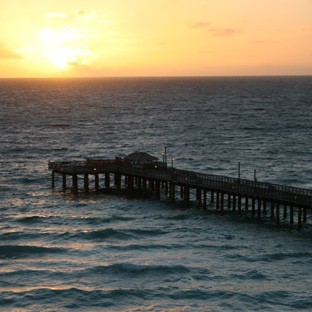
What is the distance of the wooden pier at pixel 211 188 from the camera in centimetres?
6475

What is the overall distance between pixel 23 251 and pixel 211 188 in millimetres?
21380

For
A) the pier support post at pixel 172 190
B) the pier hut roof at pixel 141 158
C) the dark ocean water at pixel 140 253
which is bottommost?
the dark ocean water at pixel 140 253

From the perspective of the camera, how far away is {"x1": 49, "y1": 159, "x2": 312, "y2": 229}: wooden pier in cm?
6475

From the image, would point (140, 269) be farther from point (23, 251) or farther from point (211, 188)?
point (211, 188)

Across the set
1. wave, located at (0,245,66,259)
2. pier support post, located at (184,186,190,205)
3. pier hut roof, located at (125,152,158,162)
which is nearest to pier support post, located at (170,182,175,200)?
pier support post, located at (184,186,190,205)

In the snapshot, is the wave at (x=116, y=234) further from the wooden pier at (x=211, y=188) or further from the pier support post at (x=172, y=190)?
the pier support post at (x=172, y=190)

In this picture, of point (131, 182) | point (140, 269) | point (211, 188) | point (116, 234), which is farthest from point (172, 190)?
point (140, 269)

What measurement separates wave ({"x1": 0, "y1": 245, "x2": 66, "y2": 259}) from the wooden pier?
19479 mm

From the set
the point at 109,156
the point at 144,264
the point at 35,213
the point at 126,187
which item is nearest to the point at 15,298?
the point at 144,264

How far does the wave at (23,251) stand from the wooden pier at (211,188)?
1948cm

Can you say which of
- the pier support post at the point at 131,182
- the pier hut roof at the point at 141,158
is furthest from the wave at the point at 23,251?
the pier hut roof at the point at 141,158

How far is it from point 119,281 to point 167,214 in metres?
21.3

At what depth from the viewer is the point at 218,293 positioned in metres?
48.5

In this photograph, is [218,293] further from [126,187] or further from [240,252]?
[126,187]
